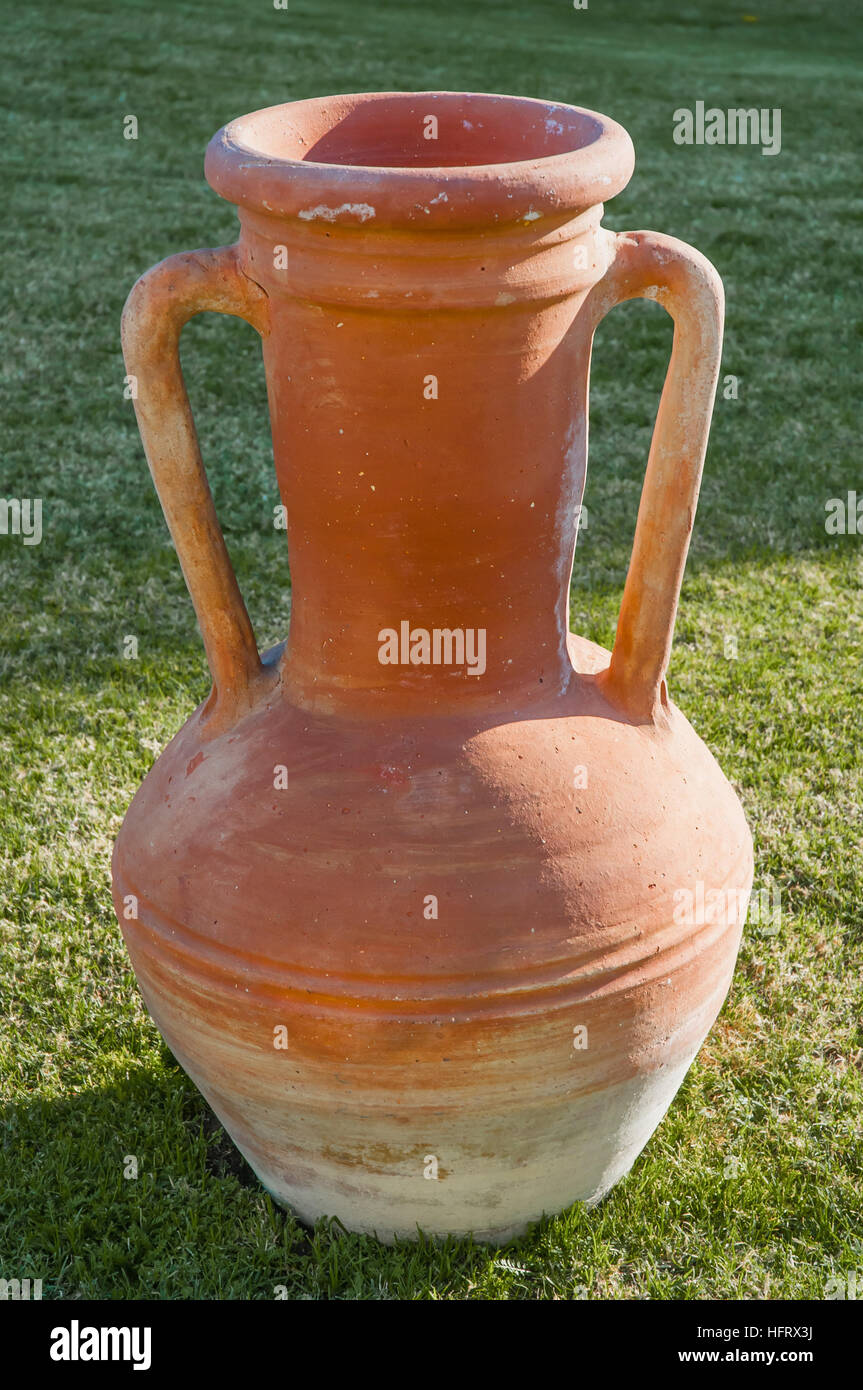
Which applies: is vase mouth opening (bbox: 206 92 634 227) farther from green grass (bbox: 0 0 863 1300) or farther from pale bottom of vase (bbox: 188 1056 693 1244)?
green grass (bbox: 0 0 863 1300)

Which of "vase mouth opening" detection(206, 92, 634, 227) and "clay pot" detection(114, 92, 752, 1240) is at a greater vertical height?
"vase mouth opening" detection(206, 92, 634, 227)

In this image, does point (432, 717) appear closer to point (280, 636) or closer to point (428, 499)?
point (428, 499)

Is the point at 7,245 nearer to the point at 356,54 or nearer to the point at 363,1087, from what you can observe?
the point at 356,54

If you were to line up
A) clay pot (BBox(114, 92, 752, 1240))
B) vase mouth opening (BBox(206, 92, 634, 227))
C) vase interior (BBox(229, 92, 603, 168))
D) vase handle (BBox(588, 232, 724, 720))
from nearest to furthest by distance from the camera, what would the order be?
1. vase mouth opening (BBox(206, 92, 634, 227))
2. clay pot (BBox(114, 92, 752, 1240))
3. vase handle (BBox(588, 232, 724, 720))
4. vase interior (BBox(229, 92, 603, 168))

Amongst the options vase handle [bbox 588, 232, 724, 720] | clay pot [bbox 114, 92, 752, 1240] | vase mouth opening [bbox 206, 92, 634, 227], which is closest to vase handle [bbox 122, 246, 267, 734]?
clay pot [bbox 114, 92, 752, 1240]

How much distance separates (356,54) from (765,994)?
922 cm

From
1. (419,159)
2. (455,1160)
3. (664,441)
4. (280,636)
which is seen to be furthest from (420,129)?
(280,636)

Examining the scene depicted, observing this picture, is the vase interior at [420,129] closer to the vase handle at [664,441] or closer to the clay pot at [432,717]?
the clay pot at [432,717]

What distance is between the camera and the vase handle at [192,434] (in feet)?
6.05

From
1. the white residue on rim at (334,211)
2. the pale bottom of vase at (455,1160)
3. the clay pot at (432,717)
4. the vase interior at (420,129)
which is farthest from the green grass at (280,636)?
the vase interior at (420,129)

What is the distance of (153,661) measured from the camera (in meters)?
3.79

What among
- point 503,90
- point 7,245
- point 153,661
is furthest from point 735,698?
point 503,90

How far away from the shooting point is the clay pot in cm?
176

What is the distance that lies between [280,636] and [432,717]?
6.68 feet
